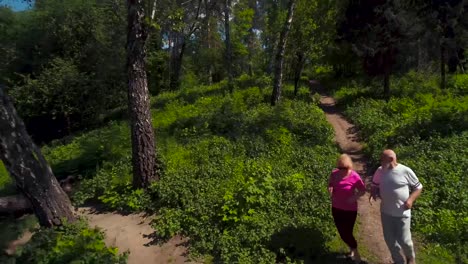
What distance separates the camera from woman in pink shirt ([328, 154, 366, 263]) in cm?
600

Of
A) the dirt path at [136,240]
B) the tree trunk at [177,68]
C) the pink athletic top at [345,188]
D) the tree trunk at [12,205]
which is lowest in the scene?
the dirt path at [136,240]

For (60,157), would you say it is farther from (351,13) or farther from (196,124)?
(351,13)

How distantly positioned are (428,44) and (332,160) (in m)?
15.6

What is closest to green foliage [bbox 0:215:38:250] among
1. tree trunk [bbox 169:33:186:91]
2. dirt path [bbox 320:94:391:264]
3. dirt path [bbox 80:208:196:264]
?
dirt path [bbox 80:208:196:264]

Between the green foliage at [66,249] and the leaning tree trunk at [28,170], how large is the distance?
400 millimetres

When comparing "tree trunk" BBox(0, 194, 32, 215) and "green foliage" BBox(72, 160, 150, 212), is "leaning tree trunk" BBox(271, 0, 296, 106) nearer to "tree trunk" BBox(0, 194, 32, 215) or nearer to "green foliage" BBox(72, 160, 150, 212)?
"green foliage" BBox(72, 160, 150, 212)

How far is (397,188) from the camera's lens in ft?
18.1

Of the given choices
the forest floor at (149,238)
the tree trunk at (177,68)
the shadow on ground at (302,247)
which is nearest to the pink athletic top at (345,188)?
the shadow on ground at (302,247)

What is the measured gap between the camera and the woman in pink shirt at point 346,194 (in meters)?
6.00

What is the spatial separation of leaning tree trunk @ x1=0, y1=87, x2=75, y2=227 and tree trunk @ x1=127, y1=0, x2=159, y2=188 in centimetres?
172

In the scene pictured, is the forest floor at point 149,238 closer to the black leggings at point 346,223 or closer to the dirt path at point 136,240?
the dirt path at point 136,240

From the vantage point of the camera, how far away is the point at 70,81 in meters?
22.8

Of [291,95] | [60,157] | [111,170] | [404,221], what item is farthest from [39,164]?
[291,95]

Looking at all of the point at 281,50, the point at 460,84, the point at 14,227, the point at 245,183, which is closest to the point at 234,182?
the point at 245,183
